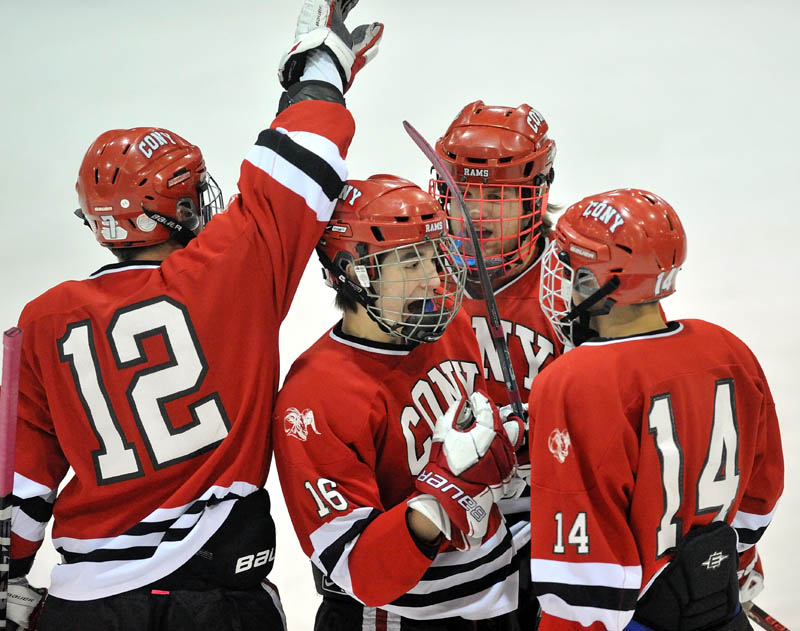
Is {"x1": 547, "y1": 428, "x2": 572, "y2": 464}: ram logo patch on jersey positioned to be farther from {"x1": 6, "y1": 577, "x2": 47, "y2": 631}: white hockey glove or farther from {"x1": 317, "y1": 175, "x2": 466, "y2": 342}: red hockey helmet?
{"x1": 6, "y1": 577, "x2": 47, "y2": 631}: white hockey glove

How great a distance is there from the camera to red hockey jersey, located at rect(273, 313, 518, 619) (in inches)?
64.2

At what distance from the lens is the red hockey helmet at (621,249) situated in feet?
5.01

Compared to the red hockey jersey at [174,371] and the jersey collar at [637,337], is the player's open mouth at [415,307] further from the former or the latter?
the jersey collar at [637,337]

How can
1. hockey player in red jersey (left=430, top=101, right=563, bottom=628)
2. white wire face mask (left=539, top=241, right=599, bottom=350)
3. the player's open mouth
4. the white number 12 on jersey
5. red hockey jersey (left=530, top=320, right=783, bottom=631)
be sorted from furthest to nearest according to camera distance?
hockey player in red jersey (left=430, top=101, right=563, bottom=628) < the player's open mouth < the white number 12 on jersey < white wire face mask (left=539, top=241, right=599, bottom=350) < red hockey jersey (left=530, top=320, right=783, bottom=631)

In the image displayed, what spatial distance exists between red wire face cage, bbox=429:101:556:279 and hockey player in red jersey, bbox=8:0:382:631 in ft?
1.27

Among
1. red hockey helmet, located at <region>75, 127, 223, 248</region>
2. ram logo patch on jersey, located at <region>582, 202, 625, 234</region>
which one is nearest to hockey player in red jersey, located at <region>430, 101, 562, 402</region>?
ram logo patch on jersey, located at <region>582, 202, 625, 234</region>

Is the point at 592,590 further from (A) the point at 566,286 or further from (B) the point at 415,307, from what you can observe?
(B) the point at 415,307

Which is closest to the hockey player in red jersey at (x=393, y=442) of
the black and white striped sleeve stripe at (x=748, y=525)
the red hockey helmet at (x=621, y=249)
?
the red hockey helmet at (x=621, y=249)

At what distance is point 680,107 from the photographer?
4.88m

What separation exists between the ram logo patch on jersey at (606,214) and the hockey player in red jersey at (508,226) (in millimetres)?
451

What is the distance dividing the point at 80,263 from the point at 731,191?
2.82 meters

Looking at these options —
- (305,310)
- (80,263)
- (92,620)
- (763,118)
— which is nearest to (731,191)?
(763,118)

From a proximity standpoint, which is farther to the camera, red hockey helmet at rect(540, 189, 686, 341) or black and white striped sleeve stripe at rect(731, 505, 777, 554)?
black and white striped sleeve stripe at rect(731, 505, 777, 554)

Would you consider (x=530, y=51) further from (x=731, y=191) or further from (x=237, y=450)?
(x=237, y=450)
